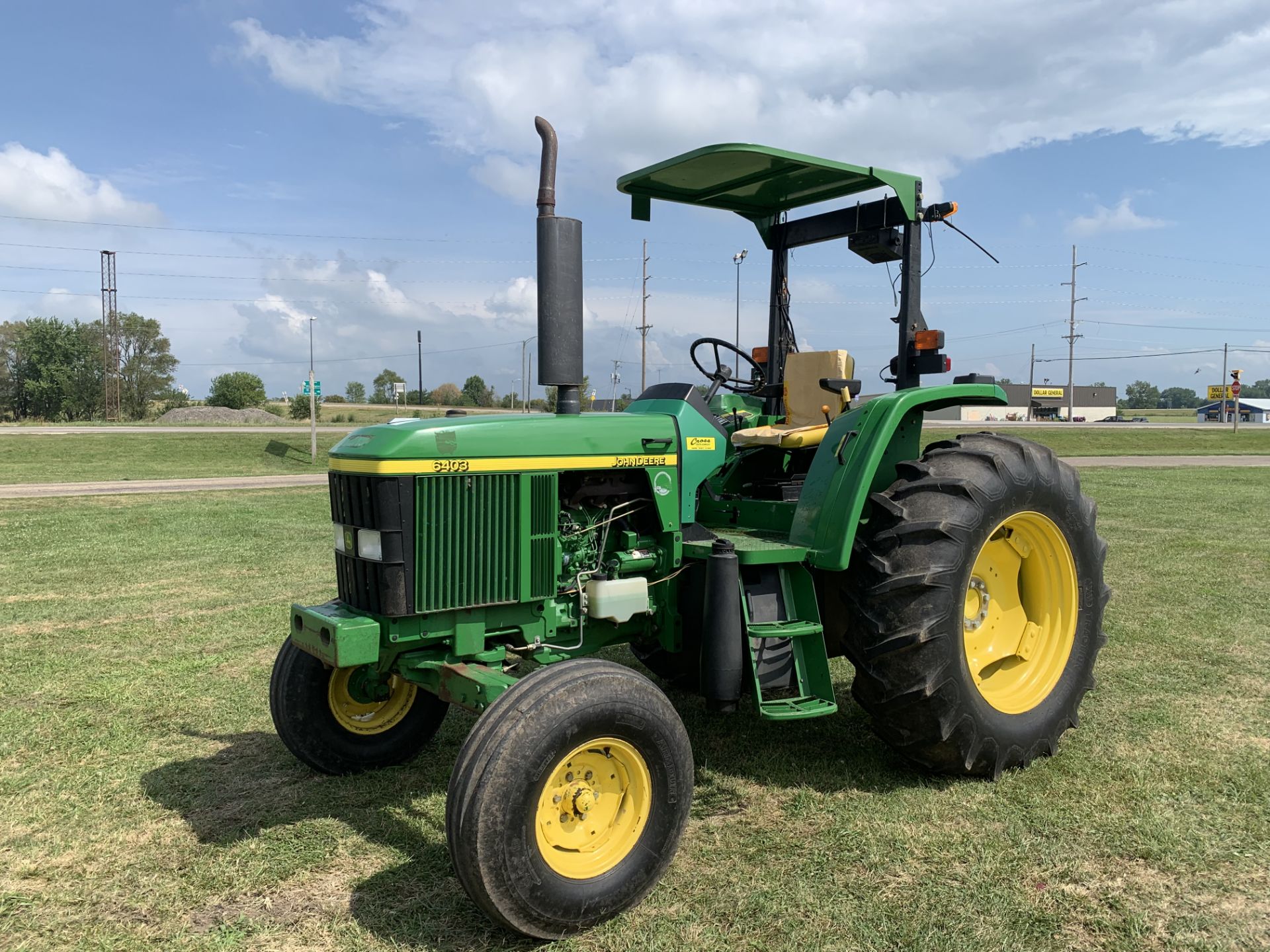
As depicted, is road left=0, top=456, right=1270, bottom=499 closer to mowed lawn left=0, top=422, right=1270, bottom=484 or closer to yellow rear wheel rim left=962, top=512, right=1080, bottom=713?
mowed lawn left=0, top=422, right=1270, bottom=484

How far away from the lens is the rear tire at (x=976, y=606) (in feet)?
11.7

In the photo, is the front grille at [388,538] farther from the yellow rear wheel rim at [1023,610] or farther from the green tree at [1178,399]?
the green tree at [1178,399]

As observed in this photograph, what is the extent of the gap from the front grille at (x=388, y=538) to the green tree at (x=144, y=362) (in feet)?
178

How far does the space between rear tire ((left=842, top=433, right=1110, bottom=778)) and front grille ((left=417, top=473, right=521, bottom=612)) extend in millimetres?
1404

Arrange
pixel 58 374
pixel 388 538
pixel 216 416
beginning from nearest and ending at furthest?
pixel 388 538
pixel 216 416
pixel 58 374

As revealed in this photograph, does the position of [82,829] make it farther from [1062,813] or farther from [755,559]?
[1062,813]

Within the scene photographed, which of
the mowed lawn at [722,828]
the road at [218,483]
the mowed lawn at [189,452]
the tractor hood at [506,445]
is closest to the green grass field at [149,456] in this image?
the mowed lawn at [189,452]

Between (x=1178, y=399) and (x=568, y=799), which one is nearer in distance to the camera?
(x=568, y=799)

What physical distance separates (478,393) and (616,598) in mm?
50894

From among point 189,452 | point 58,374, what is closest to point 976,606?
point 189,452

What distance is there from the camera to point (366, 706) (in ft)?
13.4

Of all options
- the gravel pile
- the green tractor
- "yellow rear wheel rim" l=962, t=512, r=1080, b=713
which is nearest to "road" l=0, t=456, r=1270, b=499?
the green tractor

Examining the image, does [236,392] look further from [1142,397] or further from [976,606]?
[1142,397]

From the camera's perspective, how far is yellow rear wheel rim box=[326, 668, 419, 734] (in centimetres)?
397
